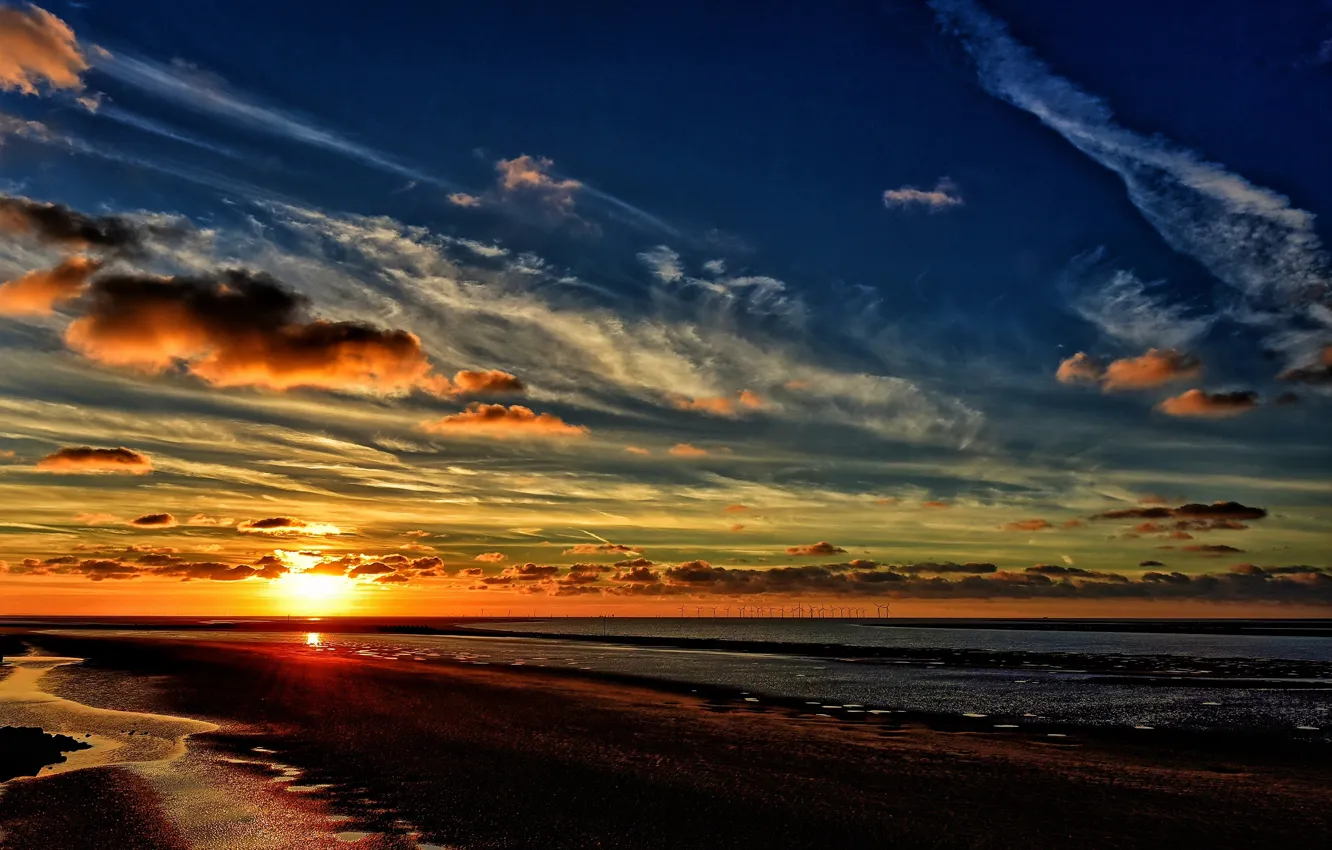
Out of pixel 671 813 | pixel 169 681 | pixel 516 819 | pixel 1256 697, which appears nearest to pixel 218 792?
pixel 516 819

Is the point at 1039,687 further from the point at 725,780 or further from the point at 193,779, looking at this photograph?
the point at 193,779

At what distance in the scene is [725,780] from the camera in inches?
867

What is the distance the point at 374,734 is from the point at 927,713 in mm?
23098

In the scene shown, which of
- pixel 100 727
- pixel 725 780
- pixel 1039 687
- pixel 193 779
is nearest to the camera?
pixel 193 779

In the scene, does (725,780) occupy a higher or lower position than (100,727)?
higher

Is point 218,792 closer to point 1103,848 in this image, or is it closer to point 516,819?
point 516,819

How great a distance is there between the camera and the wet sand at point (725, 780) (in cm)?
1705

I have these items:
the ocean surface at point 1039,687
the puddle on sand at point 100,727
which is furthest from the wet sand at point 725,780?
the ocean surface at point 1039,687

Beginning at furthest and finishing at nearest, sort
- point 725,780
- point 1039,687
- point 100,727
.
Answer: point 1039,687 < point 100,727 < point 725,780

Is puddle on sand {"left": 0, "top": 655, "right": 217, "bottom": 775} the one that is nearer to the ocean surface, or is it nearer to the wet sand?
the wet sand

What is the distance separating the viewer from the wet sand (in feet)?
55.9

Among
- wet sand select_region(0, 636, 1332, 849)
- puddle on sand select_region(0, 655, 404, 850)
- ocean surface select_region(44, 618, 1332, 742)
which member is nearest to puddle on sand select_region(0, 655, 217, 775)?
puddle on sand select_region(0, 655, 404, 850)

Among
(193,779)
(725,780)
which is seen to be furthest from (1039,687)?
(193,779)

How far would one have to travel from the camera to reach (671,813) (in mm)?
18547
